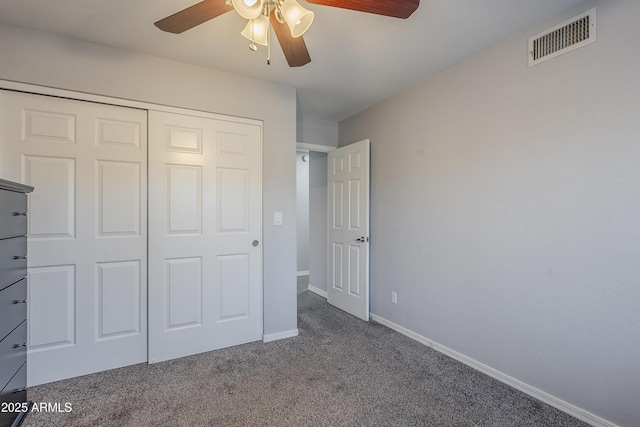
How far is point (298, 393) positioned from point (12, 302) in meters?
1.71

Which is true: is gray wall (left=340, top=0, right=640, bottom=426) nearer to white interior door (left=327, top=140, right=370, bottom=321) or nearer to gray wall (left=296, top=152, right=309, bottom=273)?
white interior door (left=327, top=140, right=370, bottom=321)

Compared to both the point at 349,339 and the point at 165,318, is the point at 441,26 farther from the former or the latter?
the point at 165,318

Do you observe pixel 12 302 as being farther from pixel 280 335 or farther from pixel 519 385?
pixel 519 385

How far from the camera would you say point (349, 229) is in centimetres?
353

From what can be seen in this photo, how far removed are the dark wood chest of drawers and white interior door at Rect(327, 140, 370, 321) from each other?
2.70 meters

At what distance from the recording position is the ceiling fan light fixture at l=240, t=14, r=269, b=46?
1503 millimetres

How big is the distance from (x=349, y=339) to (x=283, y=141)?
1980 millimetres

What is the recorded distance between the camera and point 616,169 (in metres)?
1.63

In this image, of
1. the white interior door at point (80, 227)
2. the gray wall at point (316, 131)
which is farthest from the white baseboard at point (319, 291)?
the white interior door at point (80, 227)

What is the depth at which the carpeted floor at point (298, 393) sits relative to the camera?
1.74 metres

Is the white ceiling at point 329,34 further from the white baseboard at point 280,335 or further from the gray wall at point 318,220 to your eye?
the white baseboard at point 280,335

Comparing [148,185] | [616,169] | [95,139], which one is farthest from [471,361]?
[95,139]

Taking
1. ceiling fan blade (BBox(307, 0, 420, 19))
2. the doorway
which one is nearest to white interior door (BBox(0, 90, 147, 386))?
ceiling fan blade (BBox(307, 0, 420, 19))

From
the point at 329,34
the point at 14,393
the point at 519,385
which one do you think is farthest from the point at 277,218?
the point at 519,385
